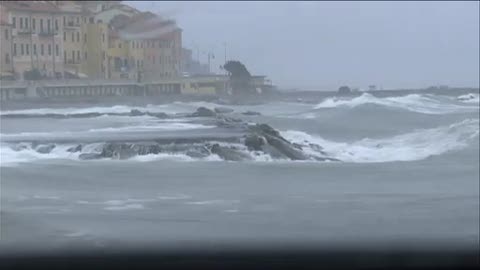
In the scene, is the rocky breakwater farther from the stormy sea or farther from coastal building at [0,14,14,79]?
coastal building at [0,14,14,79]

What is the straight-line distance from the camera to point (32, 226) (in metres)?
6.66

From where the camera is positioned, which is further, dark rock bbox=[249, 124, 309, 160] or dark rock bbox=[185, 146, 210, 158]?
dark rock bbox=[249, 124, 309, 160]

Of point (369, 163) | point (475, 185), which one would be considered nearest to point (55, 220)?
point (369, 163)

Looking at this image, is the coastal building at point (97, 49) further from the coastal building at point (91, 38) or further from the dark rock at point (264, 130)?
the dark rock at point (264, 130)

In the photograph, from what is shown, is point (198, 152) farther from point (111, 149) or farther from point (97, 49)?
point (97, 49)

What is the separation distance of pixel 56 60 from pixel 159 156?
1078 millimetres

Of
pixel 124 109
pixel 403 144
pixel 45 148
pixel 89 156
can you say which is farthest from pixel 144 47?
pixel 403 144

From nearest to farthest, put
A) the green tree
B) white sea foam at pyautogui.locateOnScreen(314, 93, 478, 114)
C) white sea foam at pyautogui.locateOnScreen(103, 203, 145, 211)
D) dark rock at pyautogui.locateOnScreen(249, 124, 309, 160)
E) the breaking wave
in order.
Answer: white sea foam at pyautogui.locateOnScreen(103, 203, 145, 211) → the breaking wave → dark rock at pyautogui.locateOnScreen(249, 124, 309, 160) → the green tree → white sea foam at pyautogui.locateOnScreen(314, 93, 478, 114)

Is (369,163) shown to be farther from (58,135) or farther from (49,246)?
(49,246)

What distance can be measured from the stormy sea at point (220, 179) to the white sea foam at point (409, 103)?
0.06 metres

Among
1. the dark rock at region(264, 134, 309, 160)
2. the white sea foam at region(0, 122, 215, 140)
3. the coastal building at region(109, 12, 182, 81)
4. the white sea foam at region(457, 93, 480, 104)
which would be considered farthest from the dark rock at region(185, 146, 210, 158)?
the white sea foam at region(457, 93, 480, 104)

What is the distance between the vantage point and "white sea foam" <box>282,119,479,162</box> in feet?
29.9

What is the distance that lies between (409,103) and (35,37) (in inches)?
164

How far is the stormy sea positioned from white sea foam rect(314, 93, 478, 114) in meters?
0.06
